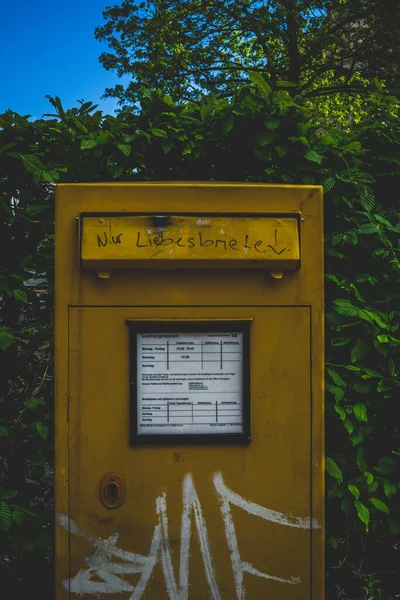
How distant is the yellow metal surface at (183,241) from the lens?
161 centimetres

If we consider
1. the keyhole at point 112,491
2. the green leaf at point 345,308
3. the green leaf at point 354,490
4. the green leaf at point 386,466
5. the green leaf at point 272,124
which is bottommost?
the green leaf at point 354,490

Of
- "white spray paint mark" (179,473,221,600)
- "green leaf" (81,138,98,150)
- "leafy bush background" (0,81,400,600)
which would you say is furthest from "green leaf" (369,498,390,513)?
"green leaf" (81,138,98,150)

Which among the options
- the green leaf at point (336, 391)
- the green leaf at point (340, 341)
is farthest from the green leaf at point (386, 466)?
the green leaf at point (340, 341)

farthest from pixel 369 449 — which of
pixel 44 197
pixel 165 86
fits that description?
pixel 165 86

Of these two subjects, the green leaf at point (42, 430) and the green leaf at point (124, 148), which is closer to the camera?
the green leaf at point (42, 430)

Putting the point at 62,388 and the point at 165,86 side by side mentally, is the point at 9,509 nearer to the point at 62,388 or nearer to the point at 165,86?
the point at 62,388

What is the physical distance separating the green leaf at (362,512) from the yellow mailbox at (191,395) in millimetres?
587

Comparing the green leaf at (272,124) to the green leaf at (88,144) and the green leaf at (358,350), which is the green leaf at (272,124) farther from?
the green leaf at (358,350)

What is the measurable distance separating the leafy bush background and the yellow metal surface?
741 mm

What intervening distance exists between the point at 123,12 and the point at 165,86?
223 cm

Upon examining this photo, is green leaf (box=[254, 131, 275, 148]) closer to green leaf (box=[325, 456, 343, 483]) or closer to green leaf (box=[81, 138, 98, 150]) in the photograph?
green leaf (box=[81, 138, 98, 150])

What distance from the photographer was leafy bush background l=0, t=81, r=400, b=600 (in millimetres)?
2285

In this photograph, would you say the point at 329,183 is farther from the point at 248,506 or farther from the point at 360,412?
the point at 248,506

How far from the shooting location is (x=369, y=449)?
8.18 feet
